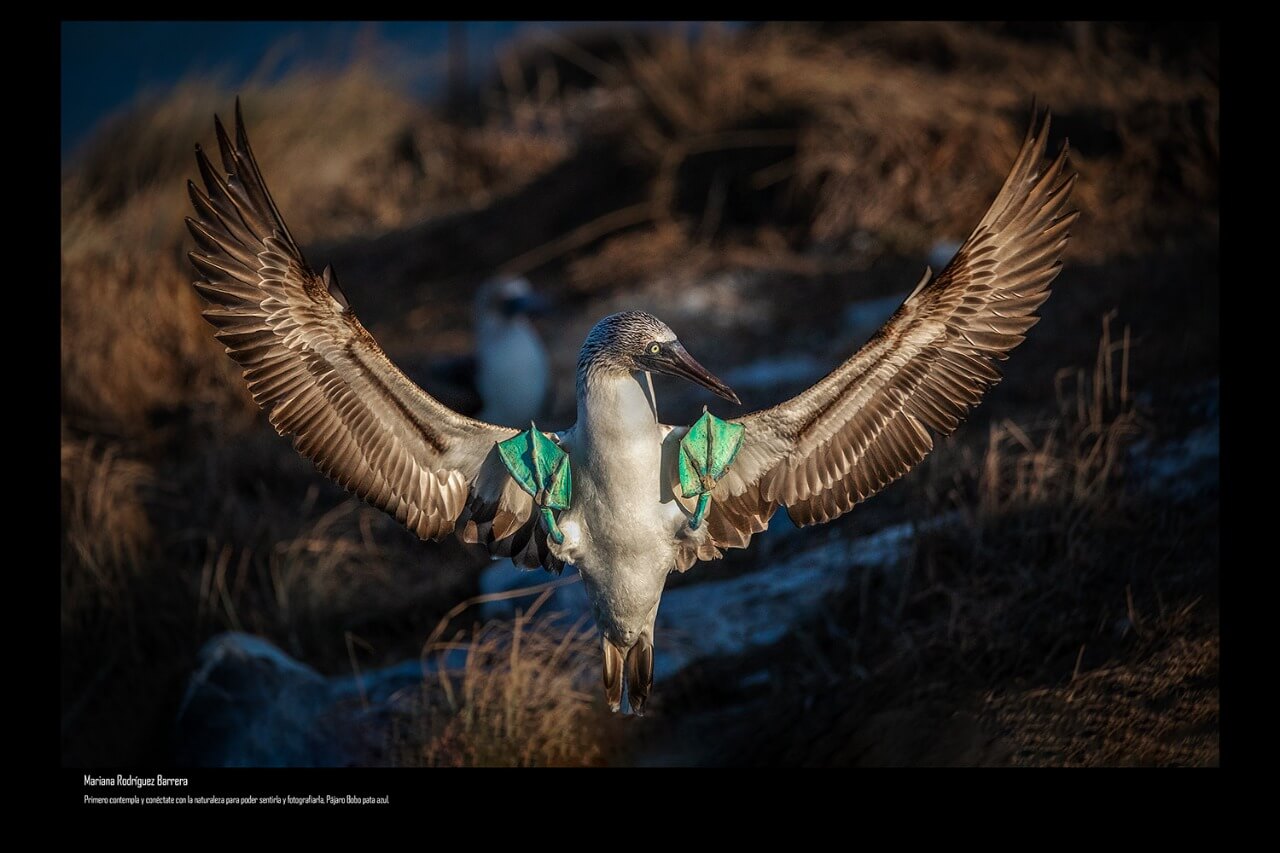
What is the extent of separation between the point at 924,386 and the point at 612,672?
1318 millimetres

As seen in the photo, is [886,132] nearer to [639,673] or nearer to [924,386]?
[924,386]

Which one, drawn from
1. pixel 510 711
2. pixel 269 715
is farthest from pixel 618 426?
pixel 269 715

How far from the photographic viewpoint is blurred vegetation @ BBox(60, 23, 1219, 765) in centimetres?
531

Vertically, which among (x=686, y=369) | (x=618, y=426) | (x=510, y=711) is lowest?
(x=510, y=711)

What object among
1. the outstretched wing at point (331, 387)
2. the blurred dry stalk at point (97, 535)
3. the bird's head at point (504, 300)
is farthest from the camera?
the bird's head at point (504, 300)

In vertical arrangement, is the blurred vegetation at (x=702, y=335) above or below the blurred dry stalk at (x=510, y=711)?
above

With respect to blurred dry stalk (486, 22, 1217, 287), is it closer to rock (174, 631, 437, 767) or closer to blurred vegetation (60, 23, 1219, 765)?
blurred vegetation (60, 23, 1219, 765)

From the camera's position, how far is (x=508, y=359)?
306 inches

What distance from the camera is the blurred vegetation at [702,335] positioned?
5.31m

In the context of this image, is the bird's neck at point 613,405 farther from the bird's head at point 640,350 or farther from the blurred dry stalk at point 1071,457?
the blurred dry stalk at point 1071,457

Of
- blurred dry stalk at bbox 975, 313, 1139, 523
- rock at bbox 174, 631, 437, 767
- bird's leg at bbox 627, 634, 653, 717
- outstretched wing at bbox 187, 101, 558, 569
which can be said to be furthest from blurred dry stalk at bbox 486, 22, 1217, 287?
outstretched wing at bbox 187, 101, 558, 569

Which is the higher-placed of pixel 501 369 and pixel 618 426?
pixel 501 369

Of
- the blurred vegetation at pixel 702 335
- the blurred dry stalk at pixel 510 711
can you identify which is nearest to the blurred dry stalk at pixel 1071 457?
the blurred vegetation at pixel 702 335

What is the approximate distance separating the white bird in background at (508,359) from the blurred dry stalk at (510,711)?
2231 millimetres
